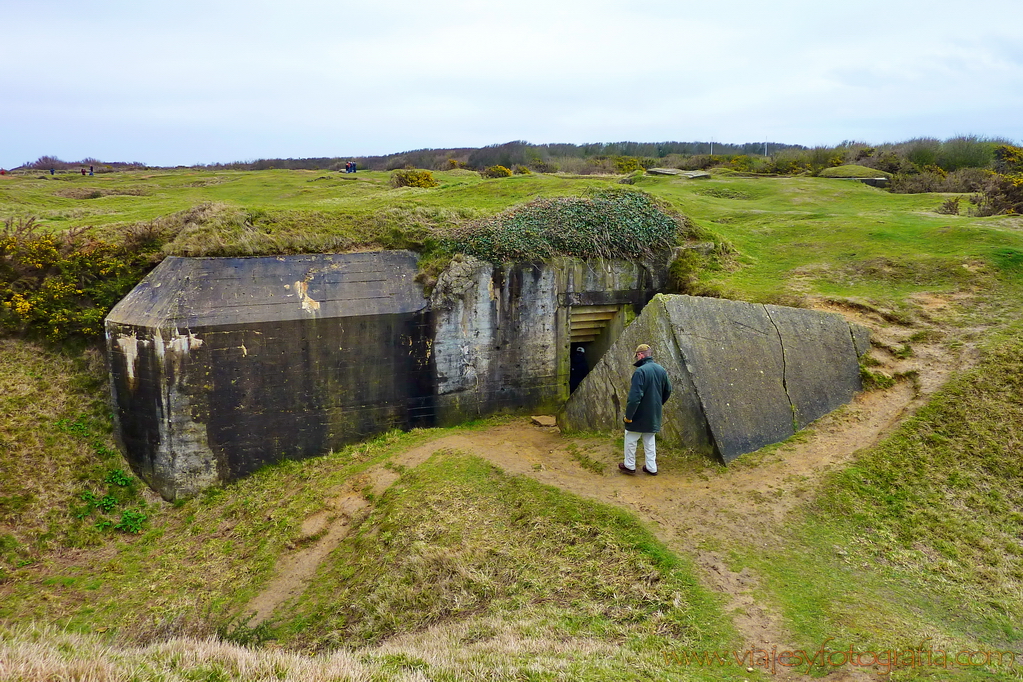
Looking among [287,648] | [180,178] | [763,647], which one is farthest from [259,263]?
[180,178]

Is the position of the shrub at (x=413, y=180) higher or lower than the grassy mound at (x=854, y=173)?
lower

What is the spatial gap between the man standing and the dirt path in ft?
1.35

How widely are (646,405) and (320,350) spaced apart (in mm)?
5859

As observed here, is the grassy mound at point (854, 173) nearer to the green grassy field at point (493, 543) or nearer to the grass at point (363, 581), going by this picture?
the green grassy field at point (493, 543)

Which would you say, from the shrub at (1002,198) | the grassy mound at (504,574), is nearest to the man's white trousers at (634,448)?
the grassy mound at (504,574)

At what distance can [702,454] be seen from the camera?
8859 millimetres

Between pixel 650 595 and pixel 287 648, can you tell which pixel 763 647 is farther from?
pixel 287 648

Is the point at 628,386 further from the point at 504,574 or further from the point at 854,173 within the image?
the point at 854,173

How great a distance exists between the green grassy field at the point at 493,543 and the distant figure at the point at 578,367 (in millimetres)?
3215

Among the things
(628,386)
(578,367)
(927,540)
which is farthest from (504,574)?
(578,367)

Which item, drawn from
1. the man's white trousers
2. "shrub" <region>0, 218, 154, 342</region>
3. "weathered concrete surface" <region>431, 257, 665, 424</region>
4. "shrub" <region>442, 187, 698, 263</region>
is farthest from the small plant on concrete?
the man's white trousers

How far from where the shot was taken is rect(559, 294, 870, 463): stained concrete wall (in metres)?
8.99

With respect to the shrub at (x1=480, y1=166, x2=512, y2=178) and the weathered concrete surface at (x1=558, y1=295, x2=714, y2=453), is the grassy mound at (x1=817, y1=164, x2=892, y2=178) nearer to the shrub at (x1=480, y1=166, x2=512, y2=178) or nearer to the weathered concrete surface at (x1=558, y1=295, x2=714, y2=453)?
the shrub at (x1=480, y1=166, x2=512, y2=178)

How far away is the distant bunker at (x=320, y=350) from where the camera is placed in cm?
1041
